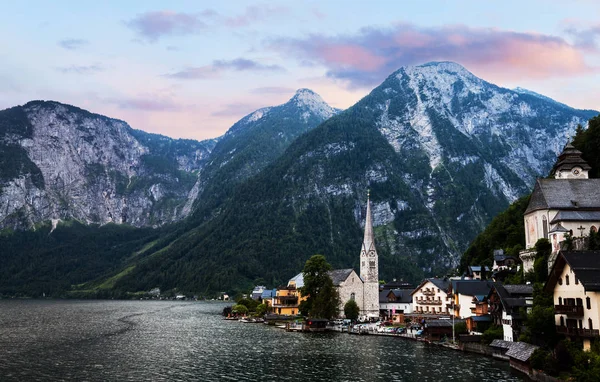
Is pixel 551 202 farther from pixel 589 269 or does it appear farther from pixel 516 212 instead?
pixel 516 212

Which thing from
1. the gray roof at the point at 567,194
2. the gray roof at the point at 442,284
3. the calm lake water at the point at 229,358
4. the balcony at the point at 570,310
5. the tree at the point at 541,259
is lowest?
the calm lake water at the point at 229,358

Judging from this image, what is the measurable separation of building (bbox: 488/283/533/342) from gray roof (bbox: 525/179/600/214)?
1534cm

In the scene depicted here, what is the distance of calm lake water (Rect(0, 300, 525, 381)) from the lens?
224 feet

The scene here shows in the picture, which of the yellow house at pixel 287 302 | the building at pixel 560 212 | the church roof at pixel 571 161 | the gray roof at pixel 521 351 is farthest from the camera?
the yellow house at pixel 287 302

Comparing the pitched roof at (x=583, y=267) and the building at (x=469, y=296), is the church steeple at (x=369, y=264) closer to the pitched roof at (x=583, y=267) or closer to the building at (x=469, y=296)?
the building at (x=469, y=296)

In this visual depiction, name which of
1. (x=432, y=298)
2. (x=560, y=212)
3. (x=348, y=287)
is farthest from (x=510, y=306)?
(x=348, y=287)

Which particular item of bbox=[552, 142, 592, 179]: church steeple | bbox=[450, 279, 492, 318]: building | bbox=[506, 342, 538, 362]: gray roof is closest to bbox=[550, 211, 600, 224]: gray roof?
bbox=[450, 279, 492, 318]: building

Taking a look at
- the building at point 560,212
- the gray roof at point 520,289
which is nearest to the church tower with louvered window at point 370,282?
the building at point 560,212

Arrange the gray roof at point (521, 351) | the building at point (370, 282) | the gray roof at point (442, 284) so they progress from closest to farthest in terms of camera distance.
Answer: the gray roof at point (521, 351)
the gray roof at point (442, 284)
the building at point (370, 282)

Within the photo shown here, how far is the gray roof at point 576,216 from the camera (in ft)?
287

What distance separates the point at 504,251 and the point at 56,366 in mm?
96224

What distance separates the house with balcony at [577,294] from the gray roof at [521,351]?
501 cm

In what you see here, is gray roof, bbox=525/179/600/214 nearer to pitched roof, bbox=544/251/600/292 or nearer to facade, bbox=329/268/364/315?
pitched roof, bbox=544/251/600/292

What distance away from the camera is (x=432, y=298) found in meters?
138
